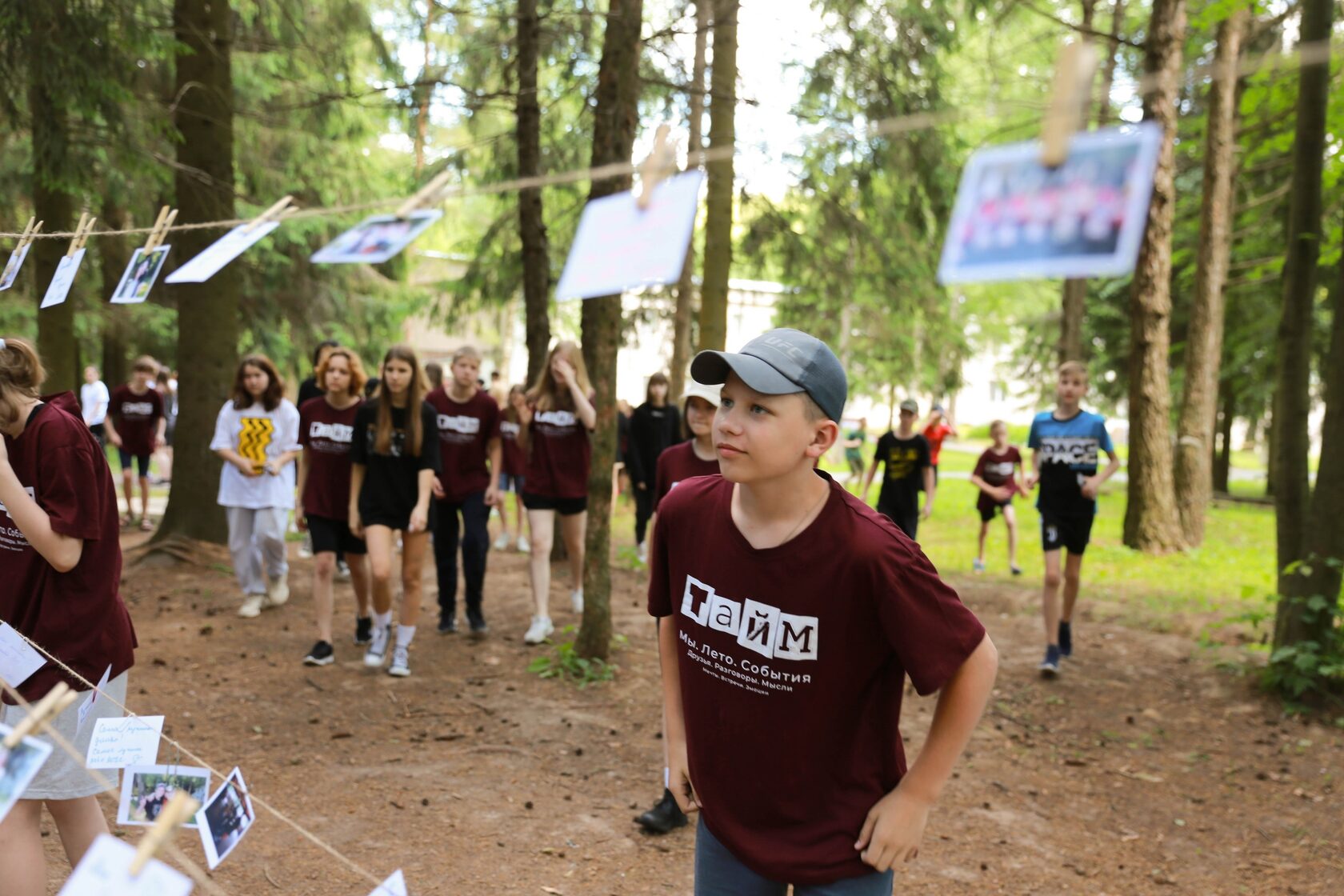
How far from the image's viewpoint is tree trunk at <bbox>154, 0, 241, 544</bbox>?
32.3 feet

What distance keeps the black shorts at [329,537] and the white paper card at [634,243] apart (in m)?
4.49

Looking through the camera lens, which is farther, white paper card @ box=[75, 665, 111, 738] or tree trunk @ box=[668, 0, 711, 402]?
tree trunk @ box=[668, 0, 711, 402]

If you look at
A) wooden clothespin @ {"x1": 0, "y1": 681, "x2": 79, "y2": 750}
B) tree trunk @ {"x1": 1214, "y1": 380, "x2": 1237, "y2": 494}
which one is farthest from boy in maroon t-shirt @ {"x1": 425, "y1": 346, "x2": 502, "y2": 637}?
tree trunk @ {"x1": 1214, "y1": 380, "x2": 1237, "y2": 494}

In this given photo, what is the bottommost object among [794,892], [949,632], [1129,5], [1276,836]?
[1276,836]

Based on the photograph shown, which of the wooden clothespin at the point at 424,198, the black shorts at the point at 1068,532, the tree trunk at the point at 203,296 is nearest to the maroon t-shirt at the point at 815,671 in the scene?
the wooden clothespin at the point at 424,198

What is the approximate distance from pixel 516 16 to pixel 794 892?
9.57m

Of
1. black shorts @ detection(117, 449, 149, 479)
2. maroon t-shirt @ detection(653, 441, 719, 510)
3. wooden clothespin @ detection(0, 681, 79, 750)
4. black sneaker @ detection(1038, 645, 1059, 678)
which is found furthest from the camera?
black shorts @ detection(117, 449, 149, 479)

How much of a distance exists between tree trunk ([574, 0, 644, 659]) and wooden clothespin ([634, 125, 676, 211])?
369cm

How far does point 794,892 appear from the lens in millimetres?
2398

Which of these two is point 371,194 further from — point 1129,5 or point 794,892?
point 794,892

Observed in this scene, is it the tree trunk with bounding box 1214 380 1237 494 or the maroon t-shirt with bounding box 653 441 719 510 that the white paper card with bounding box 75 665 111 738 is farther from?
the tree trunk with bounding box 1214 380 1237 494

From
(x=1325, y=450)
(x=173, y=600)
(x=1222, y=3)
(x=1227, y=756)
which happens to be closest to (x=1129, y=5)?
(x=1222, y=3)

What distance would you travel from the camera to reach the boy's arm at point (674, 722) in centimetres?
266

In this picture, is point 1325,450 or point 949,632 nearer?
point 949,632
